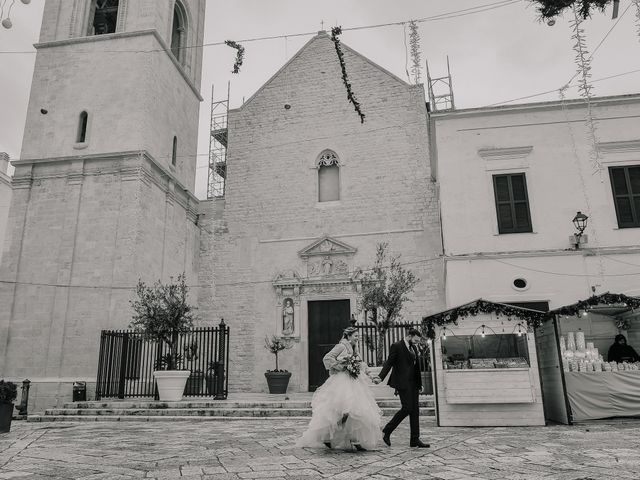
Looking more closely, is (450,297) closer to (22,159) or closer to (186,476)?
(186,476)

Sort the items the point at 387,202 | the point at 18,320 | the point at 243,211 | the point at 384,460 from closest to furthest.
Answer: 1. the point at 384,460
2. the point at 18,320
3. the point at 387,202
4. the point at 243,211

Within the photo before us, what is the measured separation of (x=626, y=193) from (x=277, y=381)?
10637 mm

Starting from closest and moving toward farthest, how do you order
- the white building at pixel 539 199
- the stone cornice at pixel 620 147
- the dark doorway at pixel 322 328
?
the white building at pixel 539 199
the stone cornice at pixel 620 147
the dark doorway at pixel 322 328

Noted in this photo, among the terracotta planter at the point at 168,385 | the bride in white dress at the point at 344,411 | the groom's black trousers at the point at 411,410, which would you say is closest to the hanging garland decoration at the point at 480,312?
the groom's black trousers at the point at 411,410

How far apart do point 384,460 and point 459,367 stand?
383cm

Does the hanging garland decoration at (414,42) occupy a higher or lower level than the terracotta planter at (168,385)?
higher

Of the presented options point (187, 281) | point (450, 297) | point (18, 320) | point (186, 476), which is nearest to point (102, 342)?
point (18, 320)

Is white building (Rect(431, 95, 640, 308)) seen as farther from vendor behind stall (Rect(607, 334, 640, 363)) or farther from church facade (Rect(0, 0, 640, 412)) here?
vendor behind stall (Rect(607, 334, 640, 363))

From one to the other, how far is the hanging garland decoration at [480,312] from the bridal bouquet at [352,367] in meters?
3.19

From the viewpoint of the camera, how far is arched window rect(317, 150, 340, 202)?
1814cm

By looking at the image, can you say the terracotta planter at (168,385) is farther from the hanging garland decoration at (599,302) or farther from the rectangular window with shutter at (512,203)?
the rectangular window with shutter at (512,203)

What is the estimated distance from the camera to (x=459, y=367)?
8.83 m

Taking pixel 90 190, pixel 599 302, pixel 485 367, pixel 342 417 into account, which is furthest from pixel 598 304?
pixel 90 190

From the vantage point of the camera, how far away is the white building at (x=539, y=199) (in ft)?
40.6
